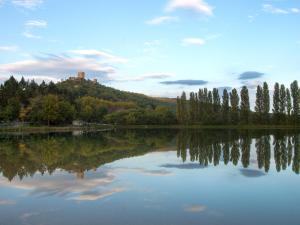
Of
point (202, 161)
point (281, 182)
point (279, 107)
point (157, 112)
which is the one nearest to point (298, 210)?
point (281, 182)

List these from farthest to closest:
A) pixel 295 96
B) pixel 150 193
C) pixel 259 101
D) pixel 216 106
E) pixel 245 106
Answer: pixel 216 106, pixel 245 106, pixel 259 101, pixel 295 96, pixel 150 193

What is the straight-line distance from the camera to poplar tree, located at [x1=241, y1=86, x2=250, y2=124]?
70188 mm

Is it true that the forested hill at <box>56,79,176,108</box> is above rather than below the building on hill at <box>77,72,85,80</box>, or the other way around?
below

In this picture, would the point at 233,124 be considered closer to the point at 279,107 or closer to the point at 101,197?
the point at 279,107

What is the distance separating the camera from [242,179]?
10969 mm

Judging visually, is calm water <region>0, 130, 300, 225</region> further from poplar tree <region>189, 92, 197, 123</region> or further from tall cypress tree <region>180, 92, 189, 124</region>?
tall cypress tree <region>180, 92, 189, 124</region>

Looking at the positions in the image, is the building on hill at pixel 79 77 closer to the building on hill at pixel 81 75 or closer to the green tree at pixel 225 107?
the building on hill at pixel 81 75

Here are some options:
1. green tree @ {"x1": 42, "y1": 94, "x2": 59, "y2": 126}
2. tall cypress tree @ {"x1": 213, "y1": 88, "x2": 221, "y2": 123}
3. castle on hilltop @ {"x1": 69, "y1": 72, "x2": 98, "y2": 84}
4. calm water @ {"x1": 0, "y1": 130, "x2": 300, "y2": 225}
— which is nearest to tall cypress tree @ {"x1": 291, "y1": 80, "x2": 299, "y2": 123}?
tall cypress tree @ {"x1": 213, "y1": 88, "x2": 221, "y2": 123}

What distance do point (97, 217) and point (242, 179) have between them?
5.74 metres

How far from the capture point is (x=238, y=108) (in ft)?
242

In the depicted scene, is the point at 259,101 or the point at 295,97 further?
the point at 259,101

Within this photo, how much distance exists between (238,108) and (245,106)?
5.92ft

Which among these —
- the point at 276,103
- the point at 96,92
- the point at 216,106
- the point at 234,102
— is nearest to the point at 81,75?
the point at 96,92

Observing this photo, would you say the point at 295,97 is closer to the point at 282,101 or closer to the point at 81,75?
the point at 282,101
